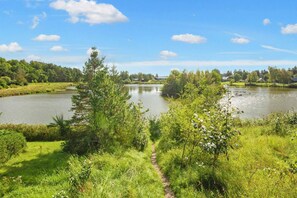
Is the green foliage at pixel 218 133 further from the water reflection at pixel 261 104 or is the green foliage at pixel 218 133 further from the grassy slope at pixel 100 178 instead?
the water reflection at pixel 261 104

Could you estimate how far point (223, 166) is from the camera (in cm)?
1142

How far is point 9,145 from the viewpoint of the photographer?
19.2m

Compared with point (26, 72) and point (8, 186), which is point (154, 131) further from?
point (26, 72)

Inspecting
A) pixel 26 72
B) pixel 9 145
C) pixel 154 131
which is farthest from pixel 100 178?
pixel 26 72

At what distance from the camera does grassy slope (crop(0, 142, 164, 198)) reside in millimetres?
9156

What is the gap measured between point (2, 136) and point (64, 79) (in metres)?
128

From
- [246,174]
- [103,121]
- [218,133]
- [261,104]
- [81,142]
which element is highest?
[218,133]

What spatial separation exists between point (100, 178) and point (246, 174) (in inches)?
210

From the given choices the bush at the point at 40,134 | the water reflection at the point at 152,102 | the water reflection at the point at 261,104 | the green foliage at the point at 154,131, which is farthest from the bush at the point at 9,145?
the water reflection at the point at 261,104

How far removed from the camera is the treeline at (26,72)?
333 feet

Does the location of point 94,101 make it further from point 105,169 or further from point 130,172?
point 130,172

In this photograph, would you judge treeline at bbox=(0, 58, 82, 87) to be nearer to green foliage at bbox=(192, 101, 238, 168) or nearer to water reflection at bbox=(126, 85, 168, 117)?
water reflection at bbox=(126, 85, 168, 117)

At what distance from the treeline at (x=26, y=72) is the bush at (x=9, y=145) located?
183 ft

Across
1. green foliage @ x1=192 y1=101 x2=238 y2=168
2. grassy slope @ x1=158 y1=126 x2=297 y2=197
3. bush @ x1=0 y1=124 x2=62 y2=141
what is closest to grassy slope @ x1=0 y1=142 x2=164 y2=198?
grassy slope @ x1=158 y1=126 x2=297 y2=197
